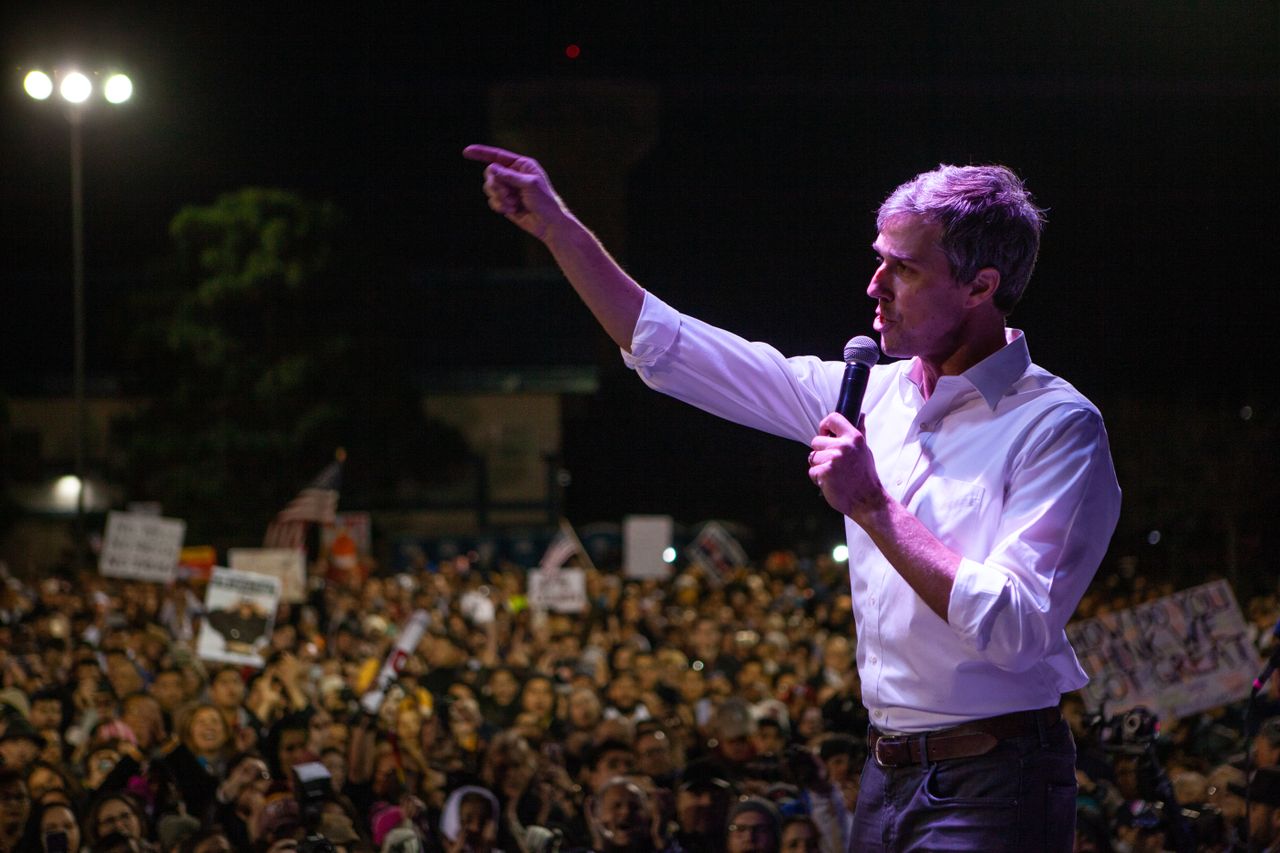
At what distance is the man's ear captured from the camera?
2.60 metres

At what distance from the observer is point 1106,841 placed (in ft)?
21.3

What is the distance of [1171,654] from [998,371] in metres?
6.36

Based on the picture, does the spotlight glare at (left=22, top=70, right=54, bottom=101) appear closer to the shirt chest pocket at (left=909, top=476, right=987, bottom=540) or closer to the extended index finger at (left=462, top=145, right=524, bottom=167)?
the extended index finger at (left=462, top=145, right=524, bottom=167)

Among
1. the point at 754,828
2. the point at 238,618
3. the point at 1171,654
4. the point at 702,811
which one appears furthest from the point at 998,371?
the point at 238,618

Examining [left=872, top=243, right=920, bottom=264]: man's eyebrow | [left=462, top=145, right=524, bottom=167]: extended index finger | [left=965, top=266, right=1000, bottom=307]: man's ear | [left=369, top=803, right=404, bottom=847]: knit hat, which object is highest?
[left=462, top=145, right=524, bottom=167]: extended index finger

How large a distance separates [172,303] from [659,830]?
30.9m

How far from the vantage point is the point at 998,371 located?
8.63 ft

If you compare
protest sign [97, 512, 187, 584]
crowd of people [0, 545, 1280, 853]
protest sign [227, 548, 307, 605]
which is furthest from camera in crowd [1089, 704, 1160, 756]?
protest sign [227, 548, 307, 605]

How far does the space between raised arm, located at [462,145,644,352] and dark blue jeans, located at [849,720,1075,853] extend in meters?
0.90

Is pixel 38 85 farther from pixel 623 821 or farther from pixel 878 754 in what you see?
pixel 878 754

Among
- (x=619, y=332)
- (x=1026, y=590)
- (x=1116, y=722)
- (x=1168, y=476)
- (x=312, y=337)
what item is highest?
(x=312, y=337)

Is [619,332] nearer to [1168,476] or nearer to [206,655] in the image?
[206,655]

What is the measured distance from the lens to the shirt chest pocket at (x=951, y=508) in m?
2.54

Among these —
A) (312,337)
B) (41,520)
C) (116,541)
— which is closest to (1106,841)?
(116,541)
